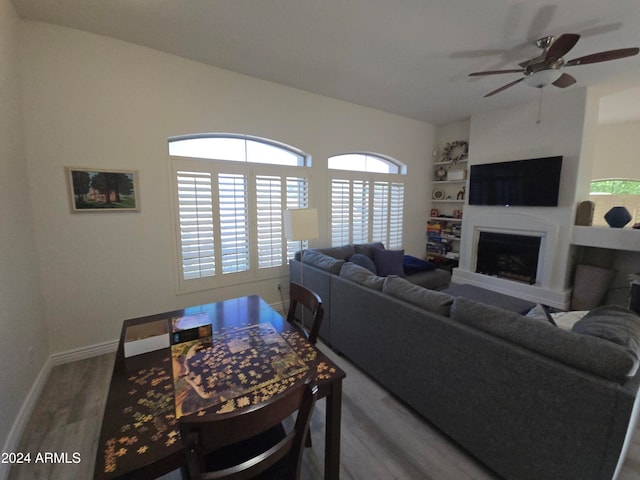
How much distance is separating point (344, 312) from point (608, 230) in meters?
3.83

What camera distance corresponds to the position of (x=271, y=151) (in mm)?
3670

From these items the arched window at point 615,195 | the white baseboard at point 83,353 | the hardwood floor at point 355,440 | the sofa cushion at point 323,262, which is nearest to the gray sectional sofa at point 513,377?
the hardwood floor at point 355,440

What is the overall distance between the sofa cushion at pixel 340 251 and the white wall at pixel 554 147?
8.49ft

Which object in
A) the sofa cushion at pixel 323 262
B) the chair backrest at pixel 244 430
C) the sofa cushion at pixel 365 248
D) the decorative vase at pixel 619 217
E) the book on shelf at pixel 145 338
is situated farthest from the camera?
the sofa cushion at pixel 365 248

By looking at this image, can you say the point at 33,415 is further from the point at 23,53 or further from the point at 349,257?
the point at 349,257

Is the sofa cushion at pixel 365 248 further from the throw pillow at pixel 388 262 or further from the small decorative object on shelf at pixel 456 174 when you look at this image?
the small decorative object on shelf at pixel 456 174

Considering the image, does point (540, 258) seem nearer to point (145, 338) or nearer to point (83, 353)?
point (145, 338)

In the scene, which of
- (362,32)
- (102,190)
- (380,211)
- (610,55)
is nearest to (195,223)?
(102,190)

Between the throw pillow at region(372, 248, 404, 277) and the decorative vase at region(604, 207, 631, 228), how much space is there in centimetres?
285

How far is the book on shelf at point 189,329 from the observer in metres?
1.52

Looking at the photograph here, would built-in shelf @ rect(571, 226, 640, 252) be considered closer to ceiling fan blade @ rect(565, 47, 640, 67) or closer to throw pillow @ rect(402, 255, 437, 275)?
throw pillow @ rect(402, 255, 437, 275)

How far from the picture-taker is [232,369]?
1302 millimetres

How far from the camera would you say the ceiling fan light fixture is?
2.51 meters

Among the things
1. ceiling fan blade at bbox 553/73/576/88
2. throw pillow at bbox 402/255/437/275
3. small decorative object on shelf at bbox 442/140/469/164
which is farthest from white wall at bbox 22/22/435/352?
small decorative object on shelf at bbox 442/140/469/164
